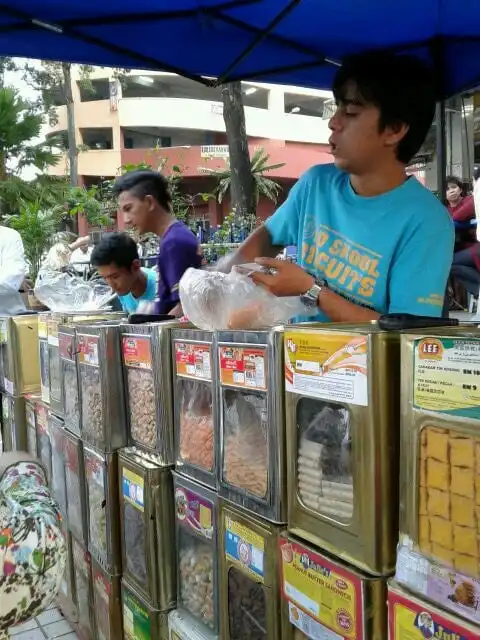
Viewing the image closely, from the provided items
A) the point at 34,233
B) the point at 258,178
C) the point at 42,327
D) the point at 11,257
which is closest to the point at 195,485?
the point at 42,327

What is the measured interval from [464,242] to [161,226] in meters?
2.88

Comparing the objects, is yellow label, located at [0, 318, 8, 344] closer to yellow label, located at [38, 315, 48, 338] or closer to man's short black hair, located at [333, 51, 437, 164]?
yellow label, located at [38, 315, 48, 338]

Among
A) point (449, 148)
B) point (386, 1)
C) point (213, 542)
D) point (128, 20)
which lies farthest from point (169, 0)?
point (449, 148)

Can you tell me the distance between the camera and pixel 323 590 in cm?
105

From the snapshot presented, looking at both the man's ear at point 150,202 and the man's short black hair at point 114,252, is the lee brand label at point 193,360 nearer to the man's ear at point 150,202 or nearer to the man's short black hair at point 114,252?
the man's ear at point 150,202

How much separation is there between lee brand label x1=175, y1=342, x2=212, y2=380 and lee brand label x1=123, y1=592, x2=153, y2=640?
2.53 ft

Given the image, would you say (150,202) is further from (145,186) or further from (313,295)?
(313,295)

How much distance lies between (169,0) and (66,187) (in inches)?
518

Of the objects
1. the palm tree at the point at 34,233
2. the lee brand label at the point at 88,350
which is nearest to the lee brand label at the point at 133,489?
the lee brand label at the point at 88,350

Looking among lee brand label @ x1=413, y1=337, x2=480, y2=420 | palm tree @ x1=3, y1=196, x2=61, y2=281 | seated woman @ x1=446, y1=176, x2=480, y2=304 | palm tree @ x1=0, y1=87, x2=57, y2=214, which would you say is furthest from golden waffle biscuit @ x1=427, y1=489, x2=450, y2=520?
palm tree @ x1=0, y1=87, x2=57, y2=214

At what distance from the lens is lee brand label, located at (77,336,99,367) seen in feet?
6.17

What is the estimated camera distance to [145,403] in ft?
5.71

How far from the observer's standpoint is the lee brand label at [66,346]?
2.11 m

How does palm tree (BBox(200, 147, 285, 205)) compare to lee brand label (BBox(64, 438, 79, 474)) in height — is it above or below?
above
